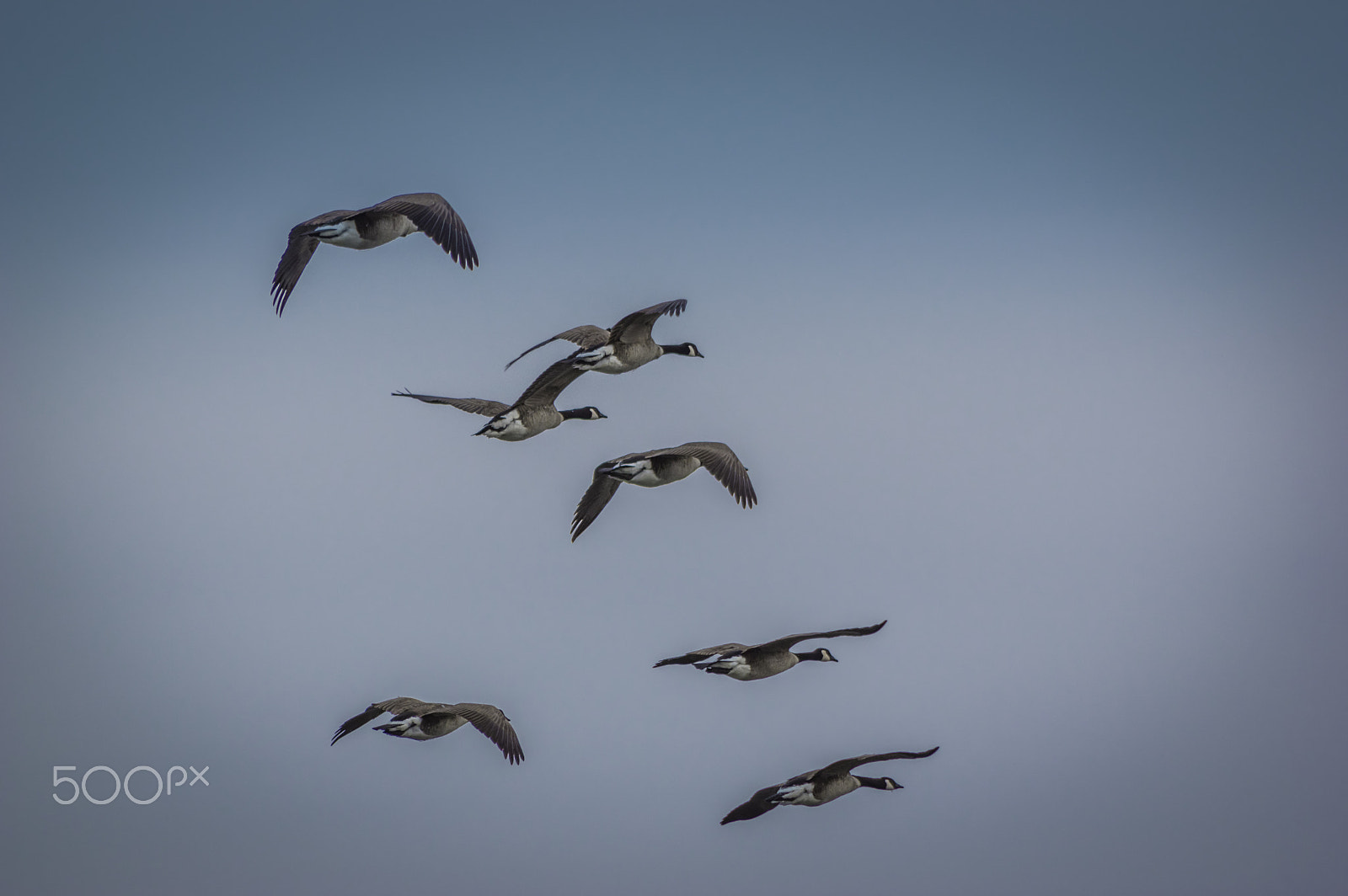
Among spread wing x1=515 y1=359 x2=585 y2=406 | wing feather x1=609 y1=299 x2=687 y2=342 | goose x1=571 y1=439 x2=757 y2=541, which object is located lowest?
goose x1=571 y1=439 x2=757 y2=541

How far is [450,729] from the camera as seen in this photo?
15.6 meters

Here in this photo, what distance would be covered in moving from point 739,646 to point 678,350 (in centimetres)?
369

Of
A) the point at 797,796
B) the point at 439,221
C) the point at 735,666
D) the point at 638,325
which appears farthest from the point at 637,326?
the point at 797,796

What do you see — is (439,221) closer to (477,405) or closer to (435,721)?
(477,405)

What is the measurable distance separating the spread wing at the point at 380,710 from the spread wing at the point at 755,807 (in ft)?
13.1

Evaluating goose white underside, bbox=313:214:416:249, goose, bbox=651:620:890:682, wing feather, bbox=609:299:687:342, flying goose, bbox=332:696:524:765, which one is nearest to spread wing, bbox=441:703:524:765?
flying goose, bbox=332:696:524:765

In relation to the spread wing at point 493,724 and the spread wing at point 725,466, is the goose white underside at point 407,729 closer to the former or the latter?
the spread wing at point 493,724

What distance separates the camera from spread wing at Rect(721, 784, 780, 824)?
1388 cm

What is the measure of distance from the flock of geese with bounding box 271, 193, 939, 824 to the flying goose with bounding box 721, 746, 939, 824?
0.6 inches

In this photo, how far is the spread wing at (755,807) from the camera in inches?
547

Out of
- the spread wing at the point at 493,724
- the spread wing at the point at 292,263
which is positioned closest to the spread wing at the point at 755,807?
the spread wing at the point at 493,724

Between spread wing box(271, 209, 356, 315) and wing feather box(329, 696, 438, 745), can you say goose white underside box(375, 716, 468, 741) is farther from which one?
spread wing box(271, 209, 356, 315)

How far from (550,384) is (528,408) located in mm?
416

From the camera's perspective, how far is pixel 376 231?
13.7 m
